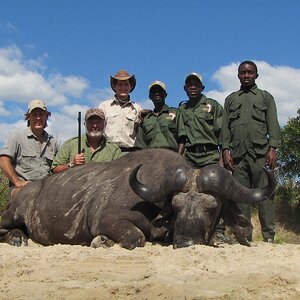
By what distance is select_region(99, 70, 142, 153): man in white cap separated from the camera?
9328 millimetres

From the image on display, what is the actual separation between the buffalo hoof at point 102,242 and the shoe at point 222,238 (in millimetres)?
1564

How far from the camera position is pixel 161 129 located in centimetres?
893

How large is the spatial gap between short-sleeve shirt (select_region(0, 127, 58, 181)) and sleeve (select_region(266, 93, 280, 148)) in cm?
383

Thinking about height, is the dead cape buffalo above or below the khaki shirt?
below

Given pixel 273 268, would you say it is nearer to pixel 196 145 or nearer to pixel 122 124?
pixel 196 145

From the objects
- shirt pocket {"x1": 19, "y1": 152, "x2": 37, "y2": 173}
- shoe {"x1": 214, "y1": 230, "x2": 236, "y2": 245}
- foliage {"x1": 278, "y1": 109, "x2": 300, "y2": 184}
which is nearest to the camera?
shoe {"x1": 214, "y1": 230, "x2": 236, "y2": 245}

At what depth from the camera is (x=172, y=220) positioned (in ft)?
21.6

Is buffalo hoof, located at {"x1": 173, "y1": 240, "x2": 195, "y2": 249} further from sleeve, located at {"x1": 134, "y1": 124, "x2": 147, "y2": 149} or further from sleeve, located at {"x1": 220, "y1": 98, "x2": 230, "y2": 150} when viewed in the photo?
sleeve, located at {"x1": 134, "y1": 124, "x2": 147, "y2": 149}

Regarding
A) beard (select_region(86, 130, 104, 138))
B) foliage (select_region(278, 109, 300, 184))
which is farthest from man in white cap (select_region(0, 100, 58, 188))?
foliage (select_region(278, 109, 300, 184))

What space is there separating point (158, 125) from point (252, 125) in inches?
65.1

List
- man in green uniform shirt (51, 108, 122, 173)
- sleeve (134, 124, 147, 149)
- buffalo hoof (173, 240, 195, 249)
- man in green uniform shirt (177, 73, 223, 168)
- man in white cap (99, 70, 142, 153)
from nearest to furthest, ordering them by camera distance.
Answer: buffalo hoof (173, 240, 195, 249)
man in green uniform shirt (177, 73, 223, 168)
man in green uniform shirt (51, 108, 122, 173)
sleeve (134, 124, 147, 149)
man in white cap (99, 70, 142, 153)

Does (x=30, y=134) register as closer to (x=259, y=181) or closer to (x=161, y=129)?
(x=161, y=129)

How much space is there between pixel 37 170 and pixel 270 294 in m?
6.03

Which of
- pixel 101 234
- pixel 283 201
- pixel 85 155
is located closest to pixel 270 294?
pixel 101 234
